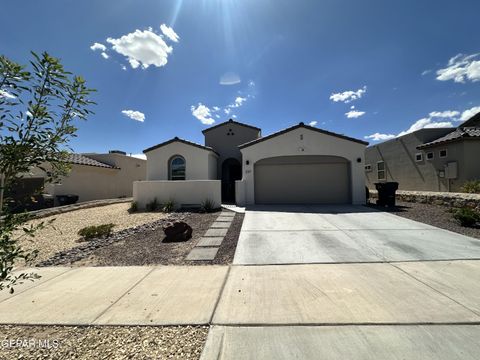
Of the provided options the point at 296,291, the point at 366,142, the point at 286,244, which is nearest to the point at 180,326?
the point at 296,291

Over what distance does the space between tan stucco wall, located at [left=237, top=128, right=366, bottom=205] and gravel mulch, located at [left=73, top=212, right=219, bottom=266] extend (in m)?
6.64

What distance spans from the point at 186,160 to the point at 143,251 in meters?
10.4

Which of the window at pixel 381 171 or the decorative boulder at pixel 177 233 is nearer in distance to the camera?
the decorative boulder at pixel 177 233

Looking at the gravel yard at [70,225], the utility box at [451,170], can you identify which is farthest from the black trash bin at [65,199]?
the utility box at [451,170]

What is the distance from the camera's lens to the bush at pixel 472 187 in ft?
39.4

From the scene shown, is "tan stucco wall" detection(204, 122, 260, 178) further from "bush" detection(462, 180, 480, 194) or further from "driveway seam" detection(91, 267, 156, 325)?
"driveway seam" detection(91, 267, 156, 325)

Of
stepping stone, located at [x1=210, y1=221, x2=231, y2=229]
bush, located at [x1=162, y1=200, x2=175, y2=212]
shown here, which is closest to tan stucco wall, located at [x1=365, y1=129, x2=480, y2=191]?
stepping stone, located at [x1=210, y1=221, x2=231, y2=229]

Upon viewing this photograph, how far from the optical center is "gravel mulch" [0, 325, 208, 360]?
2.45 meters

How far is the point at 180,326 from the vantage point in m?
2.86

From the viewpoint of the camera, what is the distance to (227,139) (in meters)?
18.4

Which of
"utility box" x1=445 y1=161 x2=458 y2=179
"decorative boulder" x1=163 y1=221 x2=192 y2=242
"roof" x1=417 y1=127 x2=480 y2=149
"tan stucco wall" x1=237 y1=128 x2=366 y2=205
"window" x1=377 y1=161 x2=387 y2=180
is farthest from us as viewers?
"window" x1=377 y1=161 x2=387 y2=180

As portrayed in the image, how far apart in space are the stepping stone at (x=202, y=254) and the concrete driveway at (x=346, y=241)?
571 millimetres

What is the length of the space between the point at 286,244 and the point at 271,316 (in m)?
3.26

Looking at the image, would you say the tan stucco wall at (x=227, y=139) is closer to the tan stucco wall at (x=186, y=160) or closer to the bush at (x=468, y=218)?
the tan stucco wall at (x=186, y=160)
